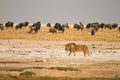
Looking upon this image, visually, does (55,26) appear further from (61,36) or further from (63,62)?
(63,62)

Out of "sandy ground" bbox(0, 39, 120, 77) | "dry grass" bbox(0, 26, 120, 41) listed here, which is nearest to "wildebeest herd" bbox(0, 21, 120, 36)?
"dry grass" bbox(0, 26, 120, 41)

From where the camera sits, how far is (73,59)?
2558 centimetres

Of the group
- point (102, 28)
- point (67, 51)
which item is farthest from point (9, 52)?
point (102, 28)

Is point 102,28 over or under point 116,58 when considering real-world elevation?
over

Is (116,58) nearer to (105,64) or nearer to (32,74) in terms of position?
(105,64)

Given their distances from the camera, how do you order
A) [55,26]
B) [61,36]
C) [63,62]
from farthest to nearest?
[55,26]
[61,36]
[63,62]

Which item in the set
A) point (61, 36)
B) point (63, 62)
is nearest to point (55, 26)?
point (61, 36)

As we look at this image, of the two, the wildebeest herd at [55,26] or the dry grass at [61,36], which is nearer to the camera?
the dry grass at [61,36]

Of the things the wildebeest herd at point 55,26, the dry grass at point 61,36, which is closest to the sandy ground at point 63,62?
the dry grass at point 61,36

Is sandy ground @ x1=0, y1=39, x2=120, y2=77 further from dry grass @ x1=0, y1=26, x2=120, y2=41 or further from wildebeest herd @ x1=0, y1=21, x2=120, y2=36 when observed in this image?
wildebeest herd @ x1=0, y1=21, x2=120, y2=36

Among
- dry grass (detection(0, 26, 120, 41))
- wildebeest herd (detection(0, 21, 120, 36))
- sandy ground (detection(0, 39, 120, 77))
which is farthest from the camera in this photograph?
wildebeest herd (detection(0, 21, 120, 36))

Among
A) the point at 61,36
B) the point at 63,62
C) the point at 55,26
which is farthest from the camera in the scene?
the point at 55,26

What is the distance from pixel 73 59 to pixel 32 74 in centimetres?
757

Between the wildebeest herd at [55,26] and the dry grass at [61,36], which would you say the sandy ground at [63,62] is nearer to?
the dry grass at [61,36]
